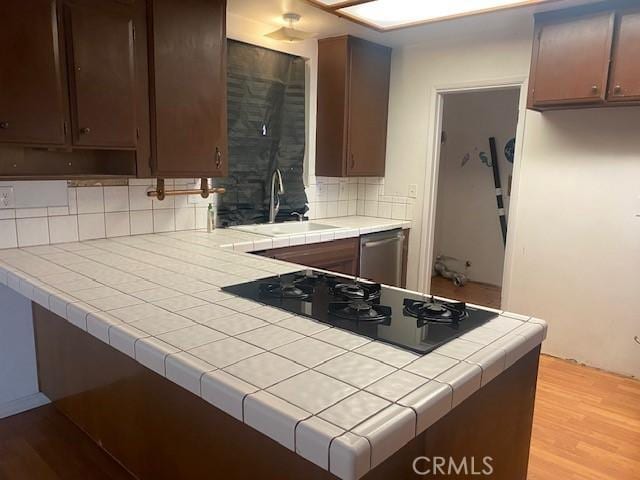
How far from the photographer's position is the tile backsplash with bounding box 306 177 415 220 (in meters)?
3.90

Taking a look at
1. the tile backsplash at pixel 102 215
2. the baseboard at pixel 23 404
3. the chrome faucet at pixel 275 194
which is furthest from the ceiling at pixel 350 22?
the baseboard at pixel 23 404

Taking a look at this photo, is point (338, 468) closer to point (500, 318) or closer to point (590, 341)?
point (500, 318)

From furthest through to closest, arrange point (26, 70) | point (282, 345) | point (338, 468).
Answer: point (26, 70), point (282, 345), point (338, 468)

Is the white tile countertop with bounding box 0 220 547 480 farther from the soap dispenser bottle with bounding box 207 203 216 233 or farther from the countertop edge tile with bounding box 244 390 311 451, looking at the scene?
the soap dispenser bottle with bounding box 207 203 216 233

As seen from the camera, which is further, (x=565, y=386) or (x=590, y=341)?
(x=590, y=341)

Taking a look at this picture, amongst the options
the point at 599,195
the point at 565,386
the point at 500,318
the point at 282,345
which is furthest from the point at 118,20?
the point at 565,386

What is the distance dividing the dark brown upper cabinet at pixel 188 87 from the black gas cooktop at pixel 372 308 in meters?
1.08

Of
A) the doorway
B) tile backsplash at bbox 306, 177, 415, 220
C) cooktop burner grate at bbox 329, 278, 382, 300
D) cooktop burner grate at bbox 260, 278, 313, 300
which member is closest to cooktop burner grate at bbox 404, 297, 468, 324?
cooktop burner grate at bbox 329, 278, 382, 300

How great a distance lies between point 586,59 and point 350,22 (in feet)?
4.85

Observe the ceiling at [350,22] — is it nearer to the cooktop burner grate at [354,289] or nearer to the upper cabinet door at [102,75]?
the upper cabinet door at [102,75]

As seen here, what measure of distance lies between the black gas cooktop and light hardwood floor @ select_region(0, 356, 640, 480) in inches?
36.2

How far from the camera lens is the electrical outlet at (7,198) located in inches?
86.0

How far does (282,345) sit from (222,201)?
7.10ft

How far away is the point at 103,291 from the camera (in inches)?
61.4
